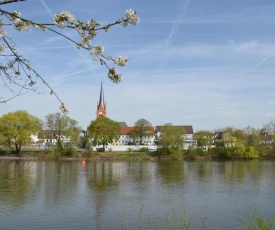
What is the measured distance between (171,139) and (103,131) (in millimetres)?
19543

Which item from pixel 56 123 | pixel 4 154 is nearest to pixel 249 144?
pixel 56 123

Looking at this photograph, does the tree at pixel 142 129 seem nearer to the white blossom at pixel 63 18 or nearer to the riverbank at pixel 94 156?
the riverbank at pixel 94 156

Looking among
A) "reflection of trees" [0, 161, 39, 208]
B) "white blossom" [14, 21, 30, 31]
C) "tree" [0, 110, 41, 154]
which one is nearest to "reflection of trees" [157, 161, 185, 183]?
"reflection of trees" [0, 161, 39, 208]

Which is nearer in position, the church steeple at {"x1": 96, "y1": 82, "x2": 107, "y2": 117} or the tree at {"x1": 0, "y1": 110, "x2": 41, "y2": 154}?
the tree at {"x1": 0, "y1": 110, "x2": 41, "y2": 154}

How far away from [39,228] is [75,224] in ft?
5.18

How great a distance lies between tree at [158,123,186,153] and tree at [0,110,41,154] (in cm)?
2340

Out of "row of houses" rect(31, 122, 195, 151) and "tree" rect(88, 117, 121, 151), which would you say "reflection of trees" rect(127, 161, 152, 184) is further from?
"tree" rect(88, 117, 121, 151)

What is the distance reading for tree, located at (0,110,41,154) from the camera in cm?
6103

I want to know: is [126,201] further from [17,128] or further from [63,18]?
[17,128]

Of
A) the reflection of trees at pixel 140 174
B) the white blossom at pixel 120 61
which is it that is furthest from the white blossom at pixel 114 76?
the reflection of trees at pixel 140 174

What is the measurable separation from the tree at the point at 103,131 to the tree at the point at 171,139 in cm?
1538

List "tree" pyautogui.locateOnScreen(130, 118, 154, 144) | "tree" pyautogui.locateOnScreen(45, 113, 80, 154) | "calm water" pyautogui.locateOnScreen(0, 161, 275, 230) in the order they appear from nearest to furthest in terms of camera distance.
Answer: "calm water" pyautogui.locateOnScreen(0, 161, 275, 230), "tree" pyautogui.locateOnScreen(45, 113, 80, 154), "tree" pyautogui.locateOnScreen(130, 118, 154, 144)

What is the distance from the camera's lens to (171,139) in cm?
6712

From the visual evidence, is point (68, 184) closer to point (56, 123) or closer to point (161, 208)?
point (161, 208)
